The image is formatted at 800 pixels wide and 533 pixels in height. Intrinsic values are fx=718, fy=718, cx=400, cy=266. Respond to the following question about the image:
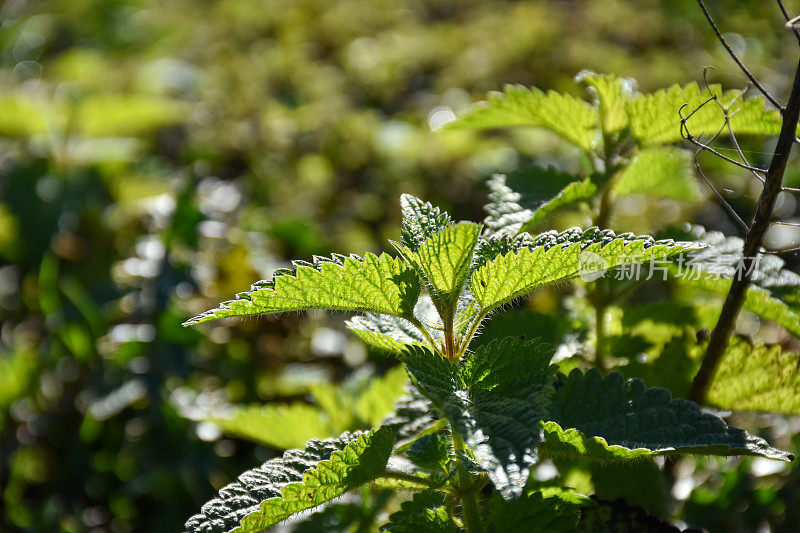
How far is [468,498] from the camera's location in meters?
0.82

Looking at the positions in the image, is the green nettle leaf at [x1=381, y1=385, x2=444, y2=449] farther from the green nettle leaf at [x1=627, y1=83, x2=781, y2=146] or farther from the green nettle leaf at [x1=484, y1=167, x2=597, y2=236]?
the green nettle leaf at [x1=627, y1=83, x2=781, y2=146]

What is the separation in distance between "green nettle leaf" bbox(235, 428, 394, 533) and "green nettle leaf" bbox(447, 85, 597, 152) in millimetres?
493

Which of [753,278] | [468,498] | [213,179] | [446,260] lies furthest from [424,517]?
[213,179]

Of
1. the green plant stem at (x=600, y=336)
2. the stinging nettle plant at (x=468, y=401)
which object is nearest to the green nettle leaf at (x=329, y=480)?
the stinging nettle plant at (x=468, y=401)

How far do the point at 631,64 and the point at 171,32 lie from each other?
1905 mm

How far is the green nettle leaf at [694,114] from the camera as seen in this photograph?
938mm

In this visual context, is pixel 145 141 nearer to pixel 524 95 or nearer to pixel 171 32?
pixel 171 32

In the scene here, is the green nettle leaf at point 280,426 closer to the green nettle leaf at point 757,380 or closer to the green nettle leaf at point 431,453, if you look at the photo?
the green nettle leaf at point 431,453

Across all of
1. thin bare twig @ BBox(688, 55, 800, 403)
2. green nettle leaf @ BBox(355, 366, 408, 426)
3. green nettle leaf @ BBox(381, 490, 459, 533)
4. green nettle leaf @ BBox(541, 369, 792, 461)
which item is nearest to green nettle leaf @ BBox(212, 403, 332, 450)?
green nettle leaf @ BBox(355, 366, 408, 426)

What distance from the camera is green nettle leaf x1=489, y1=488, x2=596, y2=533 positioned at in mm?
792

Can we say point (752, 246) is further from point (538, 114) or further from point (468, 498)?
point (468, 498)

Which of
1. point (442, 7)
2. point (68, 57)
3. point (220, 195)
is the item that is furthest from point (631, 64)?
point (68, 57)

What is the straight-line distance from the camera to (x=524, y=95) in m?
1.01

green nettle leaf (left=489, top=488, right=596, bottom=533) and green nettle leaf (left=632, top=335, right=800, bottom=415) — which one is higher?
green nettle leaf (left=632, top=335, right=800, bottom=415)
